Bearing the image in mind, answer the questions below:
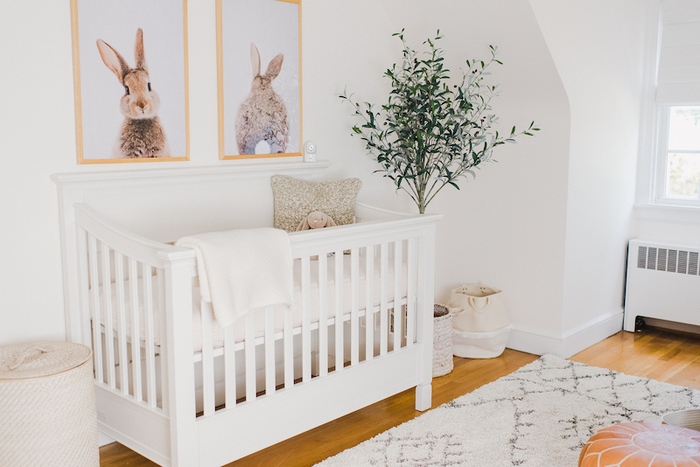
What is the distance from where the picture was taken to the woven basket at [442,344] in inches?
128

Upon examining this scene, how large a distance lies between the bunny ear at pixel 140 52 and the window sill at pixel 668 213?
114 inches

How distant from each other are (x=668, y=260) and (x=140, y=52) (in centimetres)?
296

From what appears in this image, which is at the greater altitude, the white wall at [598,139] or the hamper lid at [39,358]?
the white wall at [598,139]

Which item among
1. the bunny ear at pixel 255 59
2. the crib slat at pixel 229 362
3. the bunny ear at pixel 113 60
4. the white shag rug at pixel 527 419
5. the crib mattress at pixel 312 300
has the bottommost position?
the white shag rug at pixel 527 419

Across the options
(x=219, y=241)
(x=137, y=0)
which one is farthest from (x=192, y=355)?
(x=137, y=0)

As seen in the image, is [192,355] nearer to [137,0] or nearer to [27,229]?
[27,229]

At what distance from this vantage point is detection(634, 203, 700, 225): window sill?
3887 mm

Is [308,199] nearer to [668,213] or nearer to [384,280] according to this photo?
[384,280]

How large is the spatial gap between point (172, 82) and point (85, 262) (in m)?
0.73

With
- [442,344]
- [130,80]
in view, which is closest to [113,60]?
[130,80]

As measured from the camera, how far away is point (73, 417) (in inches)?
78.7

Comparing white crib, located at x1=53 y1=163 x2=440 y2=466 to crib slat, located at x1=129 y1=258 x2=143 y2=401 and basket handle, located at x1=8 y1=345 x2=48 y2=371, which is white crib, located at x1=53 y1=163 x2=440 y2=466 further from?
basket handle, located at x1=8 y1=345 x2=48 y2=371

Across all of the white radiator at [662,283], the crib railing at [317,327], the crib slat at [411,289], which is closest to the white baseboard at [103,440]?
the crib railing at [317,327]

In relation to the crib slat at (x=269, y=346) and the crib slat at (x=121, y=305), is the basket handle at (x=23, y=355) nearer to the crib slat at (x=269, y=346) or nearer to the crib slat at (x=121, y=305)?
the crib slat at (x=121, y=305)
